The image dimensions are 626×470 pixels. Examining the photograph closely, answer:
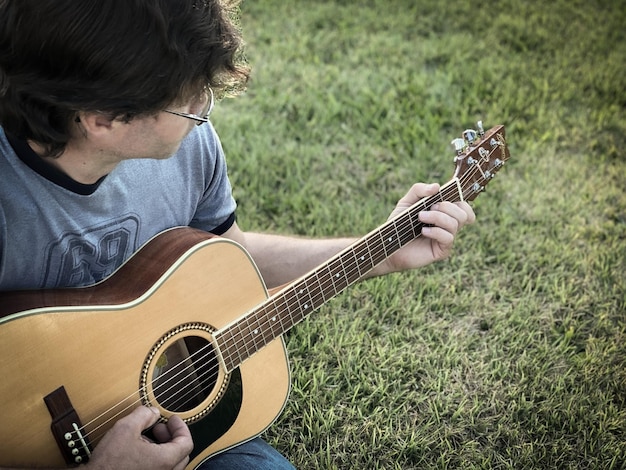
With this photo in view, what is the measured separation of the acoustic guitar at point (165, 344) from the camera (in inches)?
54.0

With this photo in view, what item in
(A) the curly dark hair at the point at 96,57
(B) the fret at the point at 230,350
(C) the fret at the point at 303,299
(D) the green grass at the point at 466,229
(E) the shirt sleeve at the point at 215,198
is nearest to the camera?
(A) the curly dark hair at the point at 96,57

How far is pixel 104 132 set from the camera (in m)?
1.44

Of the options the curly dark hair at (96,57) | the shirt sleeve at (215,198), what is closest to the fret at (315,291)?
the shirt sleeve at (215,198)

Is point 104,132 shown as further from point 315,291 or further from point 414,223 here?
point 414,223

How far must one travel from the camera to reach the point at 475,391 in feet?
7.70

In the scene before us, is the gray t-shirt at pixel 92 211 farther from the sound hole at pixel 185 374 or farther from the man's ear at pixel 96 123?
the sound hole at pixel 185 374

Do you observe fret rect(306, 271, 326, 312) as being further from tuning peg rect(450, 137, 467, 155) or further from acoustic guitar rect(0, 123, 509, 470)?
tuning peg rect(450, 137, 467, 155)

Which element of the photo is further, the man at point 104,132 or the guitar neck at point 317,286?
the guitar neck at point 317,286

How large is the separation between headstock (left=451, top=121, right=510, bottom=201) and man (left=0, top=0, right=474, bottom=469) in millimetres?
669

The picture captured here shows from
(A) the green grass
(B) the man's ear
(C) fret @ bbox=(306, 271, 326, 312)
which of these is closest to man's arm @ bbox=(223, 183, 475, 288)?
(C) fret @ bbox=(306, 271, 326, 312)

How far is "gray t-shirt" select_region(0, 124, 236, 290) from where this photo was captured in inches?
56.6

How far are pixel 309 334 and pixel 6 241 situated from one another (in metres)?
1.24

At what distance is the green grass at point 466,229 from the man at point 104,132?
693mm

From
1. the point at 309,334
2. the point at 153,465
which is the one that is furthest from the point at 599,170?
the point at 153,465
